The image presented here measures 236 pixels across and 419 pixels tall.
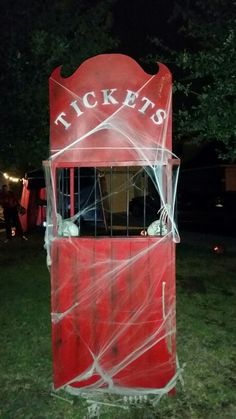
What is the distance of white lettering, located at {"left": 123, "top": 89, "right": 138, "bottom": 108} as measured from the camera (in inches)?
154

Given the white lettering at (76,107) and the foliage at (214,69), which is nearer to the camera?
the white lettering at (76,107)

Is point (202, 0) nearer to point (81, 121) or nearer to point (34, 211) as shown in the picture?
point (81, 121)

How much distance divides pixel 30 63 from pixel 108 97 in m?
4.16

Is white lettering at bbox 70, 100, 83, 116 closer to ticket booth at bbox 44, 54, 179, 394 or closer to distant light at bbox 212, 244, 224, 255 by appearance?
ticket booth at bbox 44, 54, 179, 394

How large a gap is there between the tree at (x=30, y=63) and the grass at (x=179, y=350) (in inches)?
88.5

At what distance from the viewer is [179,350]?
529 centimetres

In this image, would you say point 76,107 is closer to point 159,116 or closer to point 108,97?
point 108,97

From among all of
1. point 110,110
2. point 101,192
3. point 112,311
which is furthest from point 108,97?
point 101,192

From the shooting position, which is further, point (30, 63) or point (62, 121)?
point (30, 63)

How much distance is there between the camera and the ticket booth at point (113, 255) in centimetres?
393

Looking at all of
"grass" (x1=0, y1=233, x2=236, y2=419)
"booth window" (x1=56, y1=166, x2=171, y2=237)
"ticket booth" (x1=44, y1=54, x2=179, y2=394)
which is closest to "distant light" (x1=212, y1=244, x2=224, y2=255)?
"grass" (x1=0, y1=233, x2=236, y2=419)

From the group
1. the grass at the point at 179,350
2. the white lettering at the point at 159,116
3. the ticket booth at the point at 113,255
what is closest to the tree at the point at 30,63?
the grass at the point at 179,350

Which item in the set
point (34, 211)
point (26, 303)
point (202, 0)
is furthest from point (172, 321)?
point (34, 211)

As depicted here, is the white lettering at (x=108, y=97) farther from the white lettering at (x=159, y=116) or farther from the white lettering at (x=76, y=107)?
the white lettering at (x=159, y=116)
